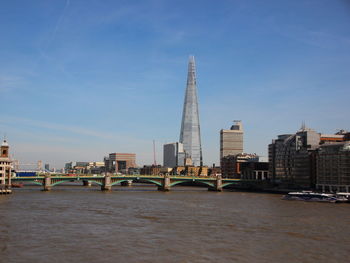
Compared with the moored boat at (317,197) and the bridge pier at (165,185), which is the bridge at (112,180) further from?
the moored boat at (317,197)

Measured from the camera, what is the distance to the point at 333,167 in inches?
5325

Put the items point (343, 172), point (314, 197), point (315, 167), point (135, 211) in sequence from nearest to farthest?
point (135, 211), point (314, 197), point (343, 172), point (315, 167)

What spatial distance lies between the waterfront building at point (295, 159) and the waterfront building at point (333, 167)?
33.2ft

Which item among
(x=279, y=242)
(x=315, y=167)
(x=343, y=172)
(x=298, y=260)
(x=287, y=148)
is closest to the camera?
(x=298, y=260)

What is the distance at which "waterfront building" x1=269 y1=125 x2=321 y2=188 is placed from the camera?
155 metres

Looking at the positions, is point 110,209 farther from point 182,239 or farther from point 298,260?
point 298,260

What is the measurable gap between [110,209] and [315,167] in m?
99.8

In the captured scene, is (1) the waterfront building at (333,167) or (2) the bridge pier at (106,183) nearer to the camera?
(1) the waterfront building at (333,167)

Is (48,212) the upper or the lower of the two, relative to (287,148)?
lower

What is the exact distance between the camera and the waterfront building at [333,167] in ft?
425

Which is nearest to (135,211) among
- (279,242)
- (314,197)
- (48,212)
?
(48,212)

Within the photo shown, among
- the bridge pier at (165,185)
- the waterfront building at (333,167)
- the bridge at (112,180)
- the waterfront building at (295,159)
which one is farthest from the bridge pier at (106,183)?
the waterfront building at (333,167)

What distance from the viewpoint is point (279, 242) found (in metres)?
45.2

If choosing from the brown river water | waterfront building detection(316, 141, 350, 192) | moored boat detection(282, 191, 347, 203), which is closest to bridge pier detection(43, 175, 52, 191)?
the brown river water
